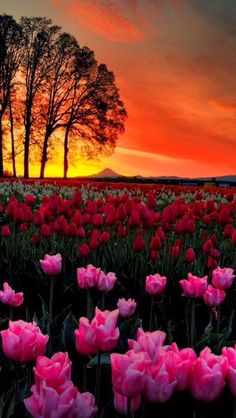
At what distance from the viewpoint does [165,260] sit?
18.9ft

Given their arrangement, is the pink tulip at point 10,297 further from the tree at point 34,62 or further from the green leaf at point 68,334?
the tree at point 34,62

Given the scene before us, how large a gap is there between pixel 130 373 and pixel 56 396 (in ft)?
0.70

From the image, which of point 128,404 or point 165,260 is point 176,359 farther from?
point 165,260

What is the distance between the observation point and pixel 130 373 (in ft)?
5.37

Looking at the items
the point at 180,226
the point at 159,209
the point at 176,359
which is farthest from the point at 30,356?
the point at 159,209

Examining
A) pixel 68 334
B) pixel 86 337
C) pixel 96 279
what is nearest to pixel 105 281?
pixel 96 279

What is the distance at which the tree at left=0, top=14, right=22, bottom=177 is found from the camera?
40.2 metres

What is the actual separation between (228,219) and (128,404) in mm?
4780

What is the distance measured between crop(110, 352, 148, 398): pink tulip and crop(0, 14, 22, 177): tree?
132 ft

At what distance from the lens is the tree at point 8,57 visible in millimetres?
40250

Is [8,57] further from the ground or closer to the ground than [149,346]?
further from the ground

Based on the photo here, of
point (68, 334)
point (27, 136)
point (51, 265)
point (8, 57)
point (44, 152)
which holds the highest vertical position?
point (8, 57)

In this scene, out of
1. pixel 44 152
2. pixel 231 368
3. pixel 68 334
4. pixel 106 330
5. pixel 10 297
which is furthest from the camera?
pixel 44 152

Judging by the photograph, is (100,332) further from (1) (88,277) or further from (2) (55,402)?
(1) (88,277)
